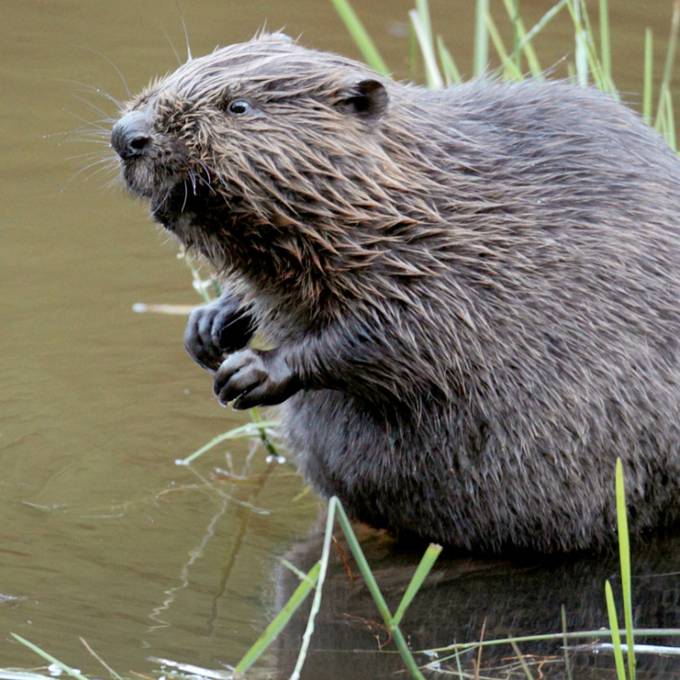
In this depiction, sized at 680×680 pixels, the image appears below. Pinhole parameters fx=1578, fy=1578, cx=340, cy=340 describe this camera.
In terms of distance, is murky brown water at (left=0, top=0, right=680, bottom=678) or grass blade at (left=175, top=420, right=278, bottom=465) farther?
grass blade at (left=175, top=420, right=278, bottom=465)

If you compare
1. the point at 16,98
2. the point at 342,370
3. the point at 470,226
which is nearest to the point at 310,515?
the point at 342,370

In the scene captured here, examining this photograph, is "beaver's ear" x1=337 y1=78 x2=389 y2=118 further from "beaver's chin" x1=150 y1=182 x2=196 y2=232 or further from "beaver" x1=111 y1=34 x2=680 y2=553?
"beaver's chin" x1=150 y1=182 x2=196 y2=232

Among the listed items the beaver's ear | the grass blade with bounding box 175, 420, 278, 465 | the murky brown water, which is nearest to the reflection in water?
the murky brown water

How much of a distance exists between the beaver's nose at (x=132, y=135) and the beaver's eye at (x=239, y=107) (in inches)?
7.8

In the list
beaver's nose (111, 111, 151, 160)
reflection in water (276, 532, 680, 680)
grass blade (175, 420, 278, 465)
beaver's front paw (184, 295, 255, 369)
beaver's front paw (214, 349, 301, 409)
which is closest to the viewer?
reflection in water (276, 532, 680, 680)

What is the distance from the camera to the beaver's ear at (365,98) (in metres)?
3.81

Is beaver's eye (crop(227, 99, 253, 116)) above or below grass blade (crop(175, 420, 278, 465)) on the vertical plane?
above

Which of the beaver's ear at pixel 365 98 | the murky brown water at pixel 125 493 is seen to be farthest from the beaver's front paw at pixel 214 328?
the beaver's ear at pixel 365 98

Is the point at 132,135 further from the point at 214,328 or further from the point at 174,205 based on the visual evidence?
the point at 214,328

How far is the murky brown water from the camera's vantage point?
3725mm

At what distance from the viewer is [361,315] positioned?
393 cm

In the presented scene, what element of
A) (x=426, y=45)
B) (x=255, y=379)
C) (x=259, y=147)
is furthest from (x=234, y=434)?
(x=426, y=45)

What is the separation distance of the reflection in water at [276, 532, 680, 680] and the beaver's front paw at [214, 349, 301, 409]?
1.60ft

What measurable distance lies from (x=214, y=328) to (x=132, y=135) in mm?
907
